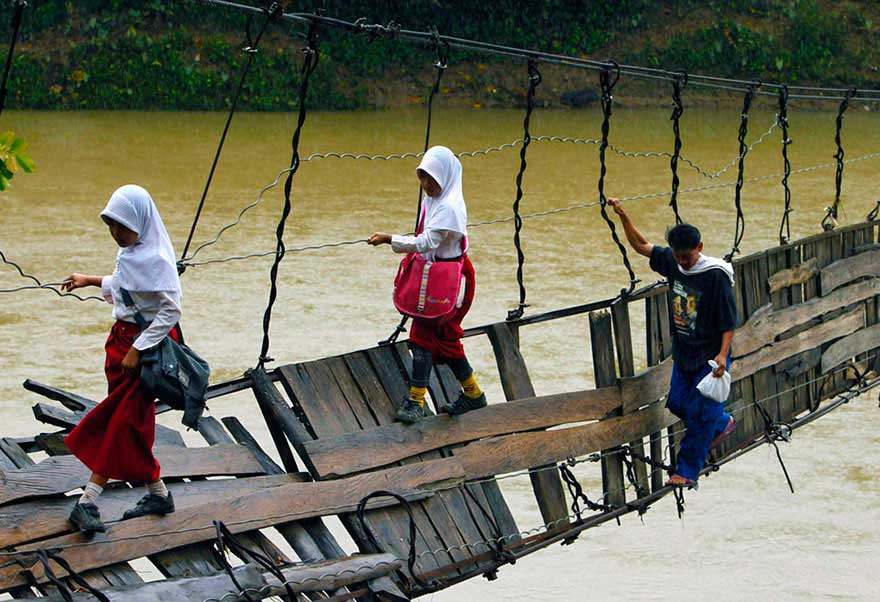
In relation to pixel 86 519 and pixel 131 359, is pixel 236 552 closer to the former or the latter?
pixel 86 519

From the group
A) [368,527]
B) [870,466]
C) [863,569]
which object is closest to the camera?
[368,527]

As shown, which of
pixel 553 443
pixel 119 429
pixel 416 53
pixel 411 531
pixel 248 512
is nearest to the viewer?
pixel 119 429

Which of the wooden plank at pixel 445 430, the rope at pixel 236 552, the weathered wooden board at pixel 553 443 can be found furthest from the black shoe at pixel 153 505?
the weathered wooden board at pixel 553 443

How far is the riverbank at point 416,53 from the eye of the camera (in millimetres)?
15742

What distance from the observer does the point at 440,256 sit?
3125 mm

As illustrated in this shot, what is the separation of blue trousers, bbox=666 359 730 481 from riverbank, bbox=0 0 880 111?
1192cm

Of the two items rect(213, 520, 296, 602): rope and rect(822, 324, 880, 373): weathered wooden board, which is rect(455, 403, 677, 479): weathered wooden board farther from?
rect(822, 324, 880, 373): weathered wooden board

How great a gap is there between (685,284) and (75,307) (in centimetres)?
488

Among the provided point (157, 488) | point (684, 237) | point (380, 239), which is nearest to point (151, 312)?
point (157, 488)

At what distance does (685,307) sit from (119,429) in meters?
1.63

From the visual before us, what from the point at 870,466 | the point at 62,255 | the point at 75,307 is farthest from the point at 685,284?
the point at 62,255

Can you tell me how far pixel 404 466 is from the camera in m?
3.04

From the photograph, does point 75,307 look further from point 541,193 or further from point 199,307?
point 541,193

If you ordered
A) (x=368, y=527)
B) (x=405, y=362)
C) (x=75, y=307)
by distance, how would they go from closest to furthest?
(x=368, y=527)
(x=405, y=362)
(x=75, y=307)
